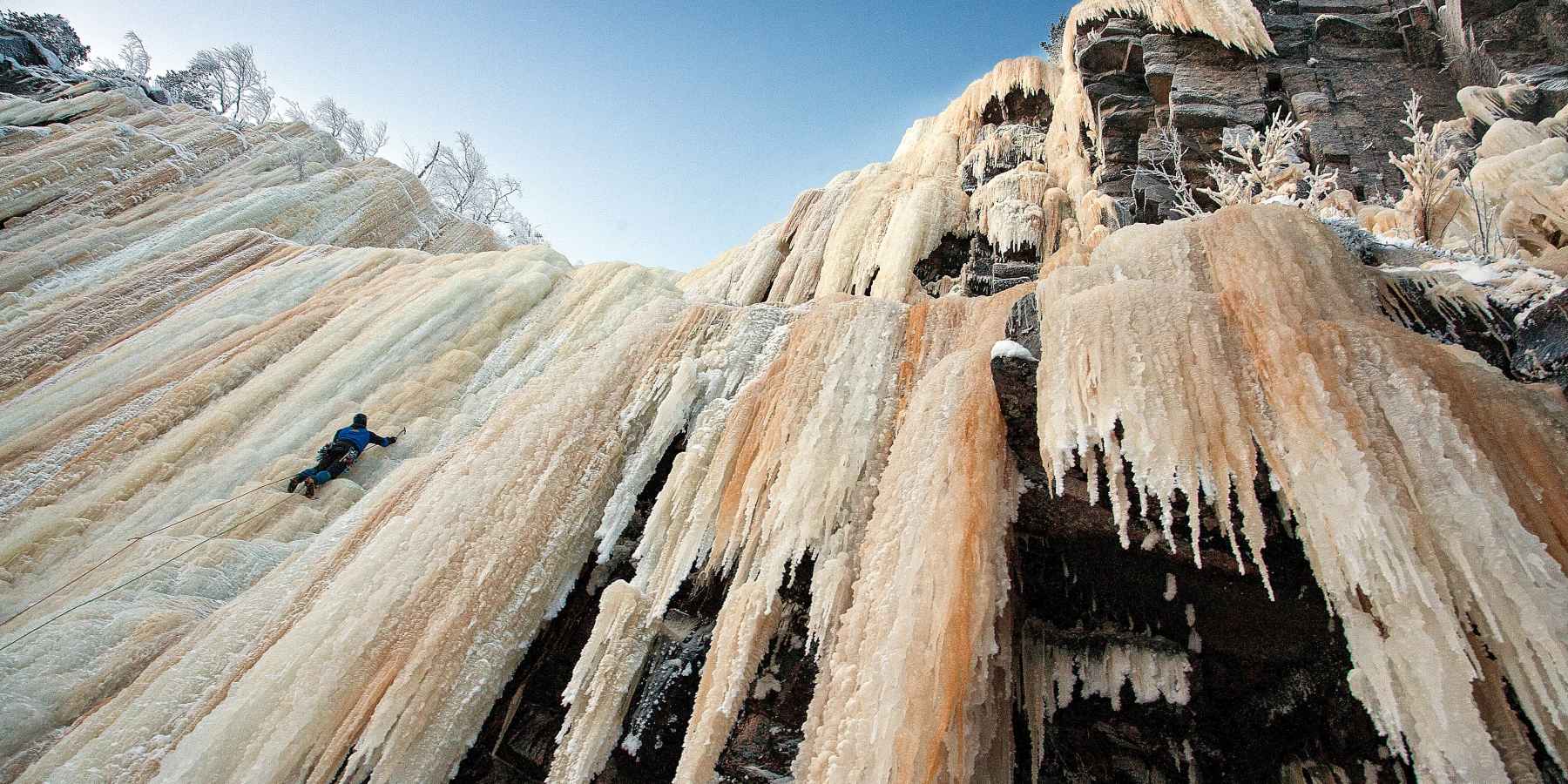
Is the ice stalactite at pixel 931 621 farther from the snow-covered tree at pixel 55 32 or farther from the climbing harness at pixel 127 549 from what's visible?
the snow-covered tree at pixel 55 32

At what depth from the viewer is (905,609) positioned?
307 centimetres

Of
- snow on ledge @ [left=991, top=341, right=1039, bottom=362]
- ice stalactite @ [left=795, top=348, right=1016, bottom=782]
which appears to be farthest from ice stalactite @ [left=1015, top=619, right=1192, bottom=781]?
snow on ledge @ [left=991, top=341, right=1039, bottom=362]

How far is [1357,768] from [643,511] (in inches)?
168

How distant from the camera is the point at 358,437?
17.9 ft

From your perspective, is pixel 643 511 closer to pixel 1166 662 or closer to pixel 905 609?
pixel 905 609

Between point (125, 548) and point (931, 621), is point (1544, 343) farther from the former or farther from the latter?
point (125, 548)

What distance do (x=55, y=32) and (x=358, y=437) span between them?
22.7 meters

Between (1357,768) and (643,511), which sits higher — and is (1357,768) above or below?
below

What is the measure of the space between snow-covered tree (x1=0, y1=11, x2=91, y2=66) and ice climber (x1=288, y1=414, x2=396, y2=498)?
2061 centimetres

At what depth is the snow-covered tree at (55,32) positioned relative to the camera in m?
17.6

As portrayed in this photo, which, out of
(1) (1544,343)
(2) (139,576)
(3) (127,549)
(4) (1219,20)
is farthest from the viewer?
(4) (1219,20)

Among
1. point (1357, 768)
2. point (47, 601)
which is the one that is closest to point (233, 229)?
point (47, 601)

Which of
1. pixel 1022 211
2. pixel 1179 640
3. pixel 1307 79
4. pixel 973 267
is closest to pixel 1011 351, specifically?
pixel 1179 640

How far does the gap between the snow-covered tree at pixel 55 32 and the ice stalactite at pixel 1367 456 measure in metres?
25.5
